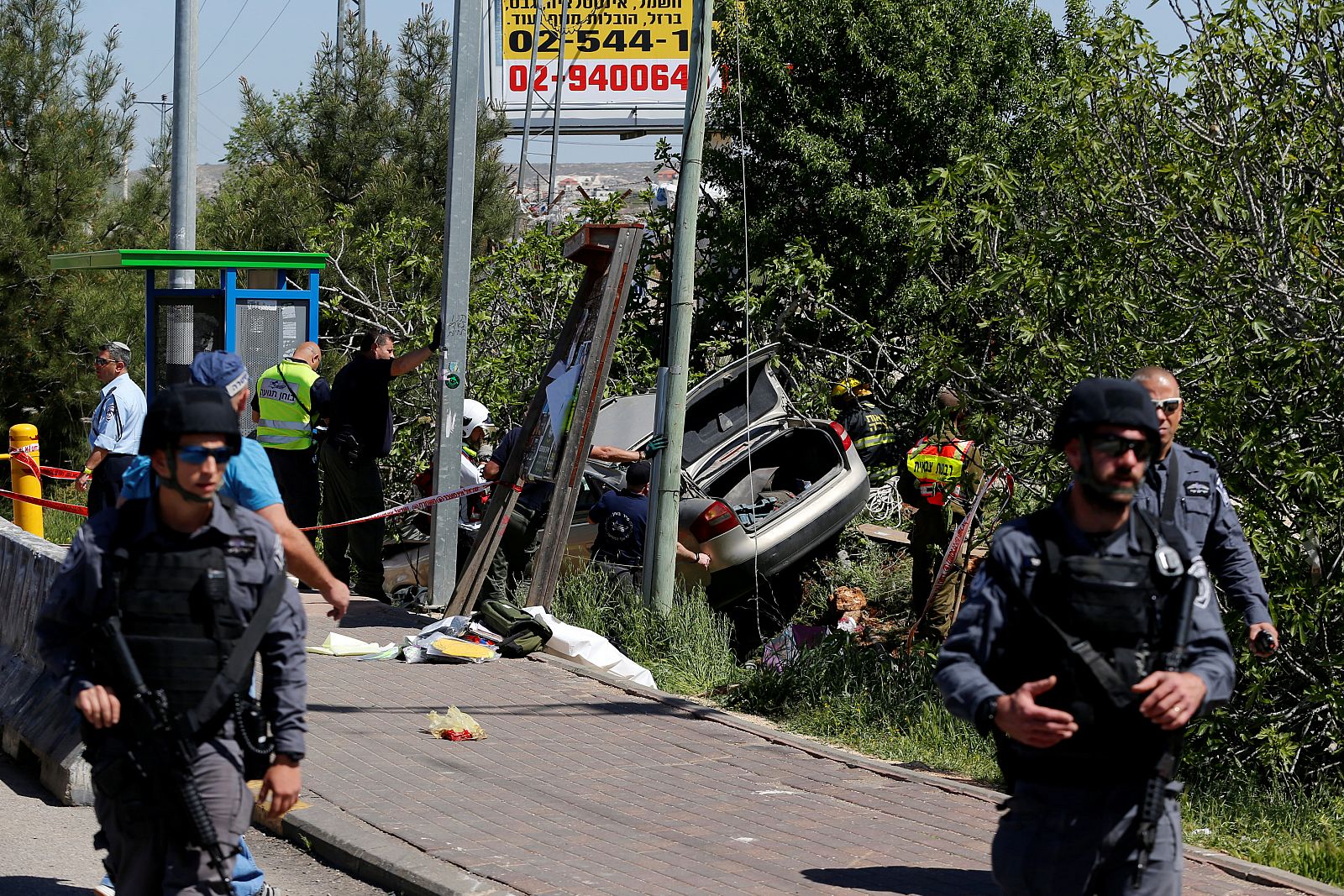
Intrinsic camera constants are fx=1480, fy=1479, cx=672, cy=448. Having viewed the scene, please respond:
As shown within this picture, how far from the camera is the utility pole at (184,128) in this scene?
14.9 m

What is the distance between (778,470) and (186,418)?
376 inches

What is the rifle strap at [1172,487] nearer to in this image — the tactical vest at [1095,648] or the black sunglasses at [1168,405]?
the black sunglasses at [1168,405]

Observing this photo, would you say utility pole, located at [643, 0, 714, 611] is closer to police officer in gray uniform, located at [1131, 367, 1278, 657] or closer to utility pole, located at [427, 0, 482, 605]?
utility pole, located at [427, 0, 482, 605]

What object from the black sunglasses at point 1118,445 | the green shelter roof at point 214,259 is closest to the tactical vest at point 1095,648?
the black sunglasses at point 1118,445

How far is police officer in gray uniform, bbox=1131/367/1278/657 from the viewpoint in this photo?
4.83 metres

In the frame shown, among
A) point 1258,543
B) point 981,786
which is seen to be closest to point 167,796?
point 981,786

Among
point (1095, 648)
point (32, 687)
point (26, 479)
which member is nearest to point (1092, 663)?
point (1095, 648)

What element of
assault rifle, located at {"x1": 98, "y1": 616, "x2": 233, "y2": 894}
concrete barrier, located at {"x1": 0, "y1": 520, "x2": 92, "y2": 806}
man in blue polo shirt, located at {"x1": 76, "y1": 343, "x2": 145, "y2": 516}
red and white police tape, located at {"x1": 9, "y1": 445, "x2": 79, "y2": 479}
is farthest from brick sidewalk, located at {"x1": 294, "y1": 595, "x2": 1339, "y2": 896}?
red and white police tape, located at {"x1": 9, "y1": 445, "x2": 79, "y2": 479}

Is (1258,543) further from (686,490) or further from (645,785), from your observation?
(686,490)

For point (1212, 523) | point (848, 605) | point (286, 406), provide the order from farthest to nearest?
point (848, 605)
point (286, 406)
point (1212, 523)

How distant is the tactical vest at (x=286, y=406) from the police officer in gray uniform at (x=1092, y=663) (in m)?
8.42

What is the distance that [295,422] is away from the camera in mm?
11328

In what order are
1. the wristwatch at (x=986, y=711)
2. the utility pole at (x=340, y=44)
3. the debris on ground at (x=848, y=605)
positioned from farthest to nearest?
the utility pole at (x=340, y=44) < the debris on ground at (x=848, y=605) < the wristwatch at (x=986, y=711)

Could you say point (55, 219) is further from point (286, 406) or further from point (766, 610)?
point (766, 610)
